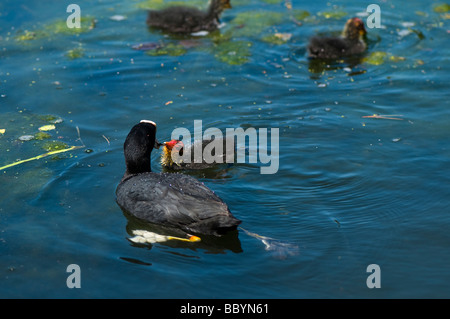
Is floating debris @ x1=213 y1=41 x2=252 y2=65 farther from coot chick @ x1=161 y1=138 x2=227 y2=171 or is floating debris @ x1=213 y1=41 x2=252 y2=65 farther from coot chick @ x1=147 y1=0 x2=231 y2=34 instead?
coot chick @ x1=161 y1=138 x2=227 y2=171

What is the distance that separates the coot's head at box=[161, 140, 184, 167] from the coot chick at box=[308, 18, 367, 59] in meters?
3.53

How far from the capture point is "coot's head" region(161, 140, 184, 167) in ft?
22.4

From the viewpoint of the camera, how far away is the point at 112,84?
28.9 feet

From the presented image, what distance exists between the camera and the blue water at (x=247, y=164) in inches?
198

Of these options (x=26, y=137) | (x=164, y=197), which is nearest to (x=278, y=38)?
(x=26, y=137)

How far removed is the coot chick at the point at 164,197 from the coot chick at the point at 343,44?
13.0 ft

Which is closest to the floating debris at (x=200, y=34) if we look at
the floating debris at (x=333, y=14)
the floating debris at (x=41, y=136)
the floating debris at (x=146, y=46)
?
the floating debris at (x=146, y=46)

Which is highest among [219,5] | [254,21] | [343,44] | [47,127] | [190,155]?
[219,5]

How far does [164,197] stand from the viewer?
18.7 ft

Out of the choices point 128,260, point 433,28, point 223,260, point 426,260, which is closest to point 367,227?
point 426,260

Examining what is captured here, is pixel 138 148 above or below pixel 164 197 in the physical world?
above

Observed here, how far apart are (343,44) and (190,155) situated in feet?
12.9

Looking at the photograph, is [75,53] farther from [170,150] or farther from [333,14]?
[333,14]

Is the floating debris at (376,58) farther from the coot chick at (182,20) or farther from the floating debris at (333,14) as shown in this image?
the coot chick at (182,20)
